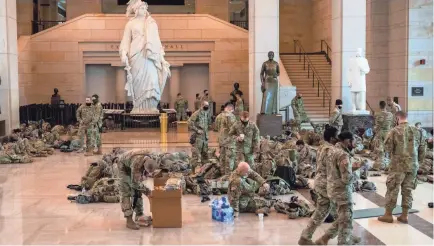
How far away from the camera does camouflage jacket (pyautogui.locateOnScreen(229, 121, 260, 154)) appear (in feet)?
39.0

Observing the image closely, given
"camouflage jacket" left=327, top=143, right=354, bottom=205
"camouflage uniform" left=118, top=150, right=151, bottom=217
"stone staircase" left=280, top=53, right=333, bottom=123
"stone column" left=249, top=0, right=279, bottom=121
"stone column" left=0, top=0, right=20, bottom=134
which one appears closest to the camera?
"camouflage jacket" left=327, top=143, right=354, bottom=205

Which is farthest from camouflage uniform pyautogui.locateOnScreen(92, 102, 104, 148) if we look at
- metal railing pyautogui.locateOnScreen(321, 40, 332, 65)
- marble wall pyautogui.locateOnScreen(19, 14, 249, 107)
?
metal railing pyautogui.locateOnScreen(321, 40, 332, 65)

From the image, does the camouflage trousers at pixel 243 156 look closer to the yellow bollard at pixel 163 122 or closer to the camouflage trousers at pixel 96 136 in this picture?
the camouflage trousers at pixel 96 136

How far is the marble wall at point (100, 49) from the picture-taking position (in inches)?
1080

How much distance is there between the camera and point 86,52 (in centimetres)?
2783

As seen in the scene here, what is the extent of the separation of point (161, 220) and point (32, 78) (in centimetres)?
2101

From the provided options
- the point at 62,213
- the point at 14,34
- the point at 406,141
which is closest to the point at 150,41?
the point at 14,34

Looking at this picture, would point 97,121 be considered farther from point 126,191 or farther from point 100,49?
point 100,49

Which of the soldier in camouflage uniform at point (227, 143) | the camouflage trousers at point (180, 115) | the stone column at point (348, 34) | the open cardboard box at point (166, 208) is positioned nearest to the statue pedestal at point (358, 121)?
the stone column at point (348, 34)

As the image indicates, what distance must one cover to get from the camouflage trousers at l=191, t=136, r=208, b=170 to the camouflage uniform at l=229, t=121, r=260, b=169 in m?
2.00

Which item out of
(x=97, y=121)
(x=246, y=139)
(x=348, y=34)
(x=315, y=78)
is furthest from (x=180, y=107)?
(x=246, y=139)

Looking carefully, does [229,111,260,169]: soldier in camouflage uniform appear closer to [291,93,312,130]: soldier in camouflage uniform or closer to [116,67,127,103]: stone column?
[291,93,312,130]: soldier in camouflage uniform

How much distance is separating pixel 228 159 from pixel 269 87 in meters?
8.45

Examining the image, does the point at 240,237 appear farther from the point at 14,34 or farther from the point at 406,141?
the point at 14,34
